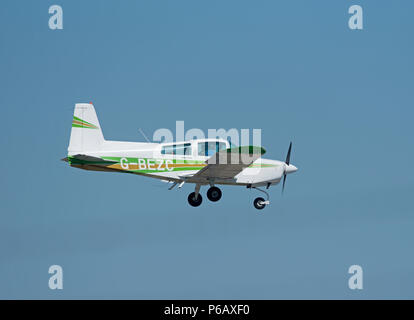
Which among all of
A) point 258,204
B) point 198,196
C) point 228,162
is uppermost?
point 228,162

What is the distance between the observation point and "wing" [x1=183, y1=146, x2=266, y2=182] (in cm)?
5784

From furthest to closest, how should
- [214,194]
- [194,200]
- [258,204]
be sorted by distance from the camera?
[258,204], [194,200], [214,194]

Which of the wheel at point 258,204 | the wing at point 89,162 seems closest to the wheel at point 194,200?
the wheel at point 258,204

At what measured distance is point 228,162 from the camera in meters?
59.1

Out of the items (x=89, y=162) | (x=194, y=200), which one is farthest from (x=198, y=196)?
(x=89, y=162)

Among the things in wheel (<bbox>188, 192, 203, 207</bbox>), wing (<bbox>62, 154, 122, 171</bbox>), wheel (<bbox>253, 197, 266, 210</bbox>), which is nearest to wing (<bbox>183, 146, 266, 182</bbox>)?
wheel (<bbox>188, 192, 203, 207</bbox>)

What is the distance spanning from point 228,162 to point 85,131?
5.60 m

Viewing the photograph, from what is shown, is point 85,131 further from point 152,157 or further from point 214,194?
point 214,194

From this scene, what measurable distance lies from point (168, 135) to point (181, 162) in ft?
4.33

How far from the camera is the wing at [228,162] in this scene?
57844 millimetres

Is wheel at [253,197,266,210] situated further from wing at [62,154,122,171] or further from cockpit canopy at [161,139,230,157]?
wing at [62,154,122,171]

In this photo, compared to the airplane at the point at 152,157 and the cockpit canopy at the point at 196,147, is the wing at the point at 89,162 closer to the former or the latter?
the airplane at the point at 152,157

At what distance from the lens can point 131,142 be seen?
59.8 meters
